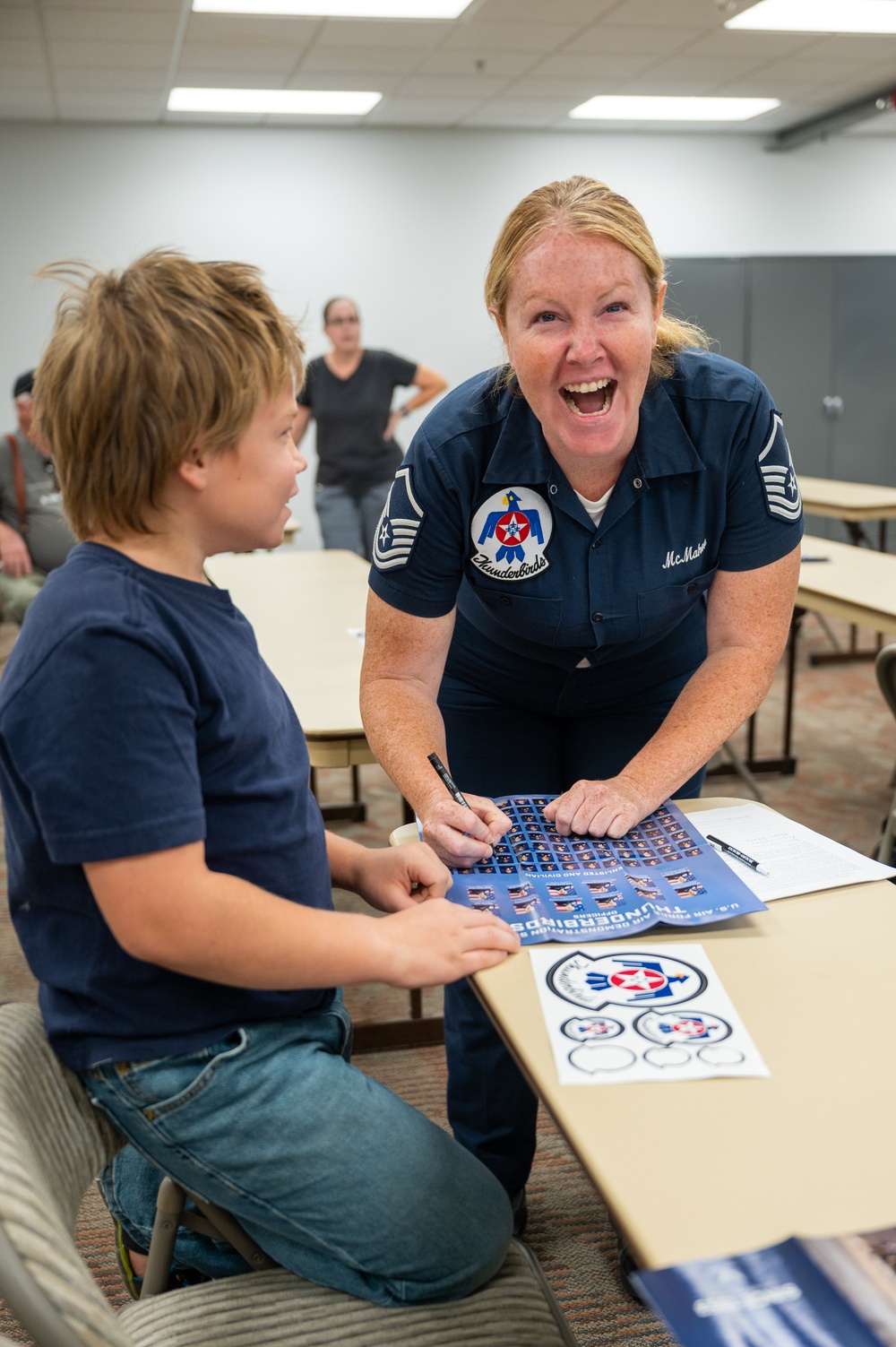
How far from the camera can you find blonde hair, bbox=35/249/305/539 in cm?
87

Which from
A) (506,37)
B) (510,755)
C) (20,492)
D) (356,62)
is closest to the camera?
(510,755)

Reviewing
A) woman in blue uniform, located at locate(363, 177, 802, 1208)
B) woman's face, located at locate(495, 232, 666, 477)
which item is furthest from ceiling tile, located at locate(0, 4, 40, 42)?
woman's face, located at locate(495, 232, 666, 477)

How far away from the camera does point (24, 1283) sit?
1.99ft

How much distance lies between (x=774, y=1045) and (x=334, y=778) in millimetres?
3316

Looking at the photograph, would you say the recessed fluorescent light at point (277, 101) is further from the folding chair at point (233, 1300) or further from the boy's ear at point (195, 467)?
the folding chair at point (233, 1300)

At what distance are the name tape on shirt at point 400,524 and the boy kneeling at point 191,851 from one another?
420 millimetres

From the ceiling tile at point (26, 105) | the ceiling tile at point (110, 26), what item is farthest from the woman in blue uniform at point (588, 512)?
the ceiling tile at point (26, 105)

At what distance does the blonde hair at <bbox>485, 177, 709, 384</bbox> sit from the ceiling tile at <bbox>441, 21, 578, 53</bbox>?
4753 mm

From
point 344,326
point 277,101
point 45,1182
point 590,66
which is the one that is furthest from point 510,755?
point 277,101

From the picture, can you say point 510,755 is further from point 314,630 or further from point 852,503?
point 852,503

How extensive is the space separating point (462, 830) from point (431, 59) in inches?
236

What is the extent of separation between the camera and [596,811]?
46.6 inches

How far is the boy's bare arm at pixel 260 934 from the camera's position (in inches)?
32.0

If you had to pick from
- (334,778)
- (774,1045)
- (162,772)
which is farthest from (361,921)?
(334,778)
